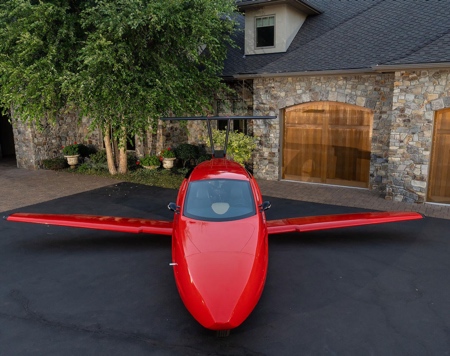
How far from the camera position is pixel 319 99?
493 inches

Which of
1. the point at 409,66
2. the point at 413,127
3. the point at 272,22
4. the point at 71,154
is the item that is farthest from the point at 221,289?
the point at 71,154

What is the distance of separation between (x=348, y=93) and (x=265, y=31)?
4795 millimetres

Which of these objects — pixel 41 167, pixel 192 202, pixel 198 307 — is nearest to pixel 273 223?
pixel 192 202

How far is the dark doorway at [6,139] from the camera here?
20719 millimetres

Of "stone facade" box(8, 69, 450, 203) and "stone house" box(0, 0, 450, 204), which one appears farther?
"stone house" box(0, 0, 450, 204)

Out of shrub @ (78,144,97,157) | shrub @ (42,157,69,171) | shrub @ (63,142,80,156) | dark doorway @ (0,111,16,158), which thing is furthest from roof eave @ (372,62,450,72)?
dark doorway @ (0,111,16,158)

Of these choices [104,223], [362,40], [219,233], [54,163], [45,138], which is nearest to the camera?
[219,233]

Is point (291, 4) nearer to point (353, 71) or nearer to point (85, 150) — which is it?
point (353, 71)

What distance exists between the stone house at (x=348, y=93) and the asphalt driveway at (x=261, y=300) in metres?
2.63

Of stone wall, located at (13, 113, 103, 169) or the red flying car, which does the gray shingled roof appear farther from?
stone wall, located at (13, 113, 103, 169)

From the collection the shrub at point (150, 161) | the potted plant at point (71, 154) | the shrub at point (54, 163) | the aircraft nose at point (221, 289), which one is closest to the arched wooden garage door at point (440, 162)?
the aircraft nose at point (221, 289)

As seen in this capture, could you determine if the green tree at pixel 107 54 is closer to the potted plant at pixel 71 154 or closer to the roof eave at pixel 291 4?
the roof eave at pixel 291 4

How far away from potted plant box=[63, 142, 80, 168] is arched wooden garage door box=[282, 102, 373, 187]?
30.0 ft

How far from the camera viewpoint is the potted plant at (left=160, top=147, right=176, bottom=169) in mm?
15336
